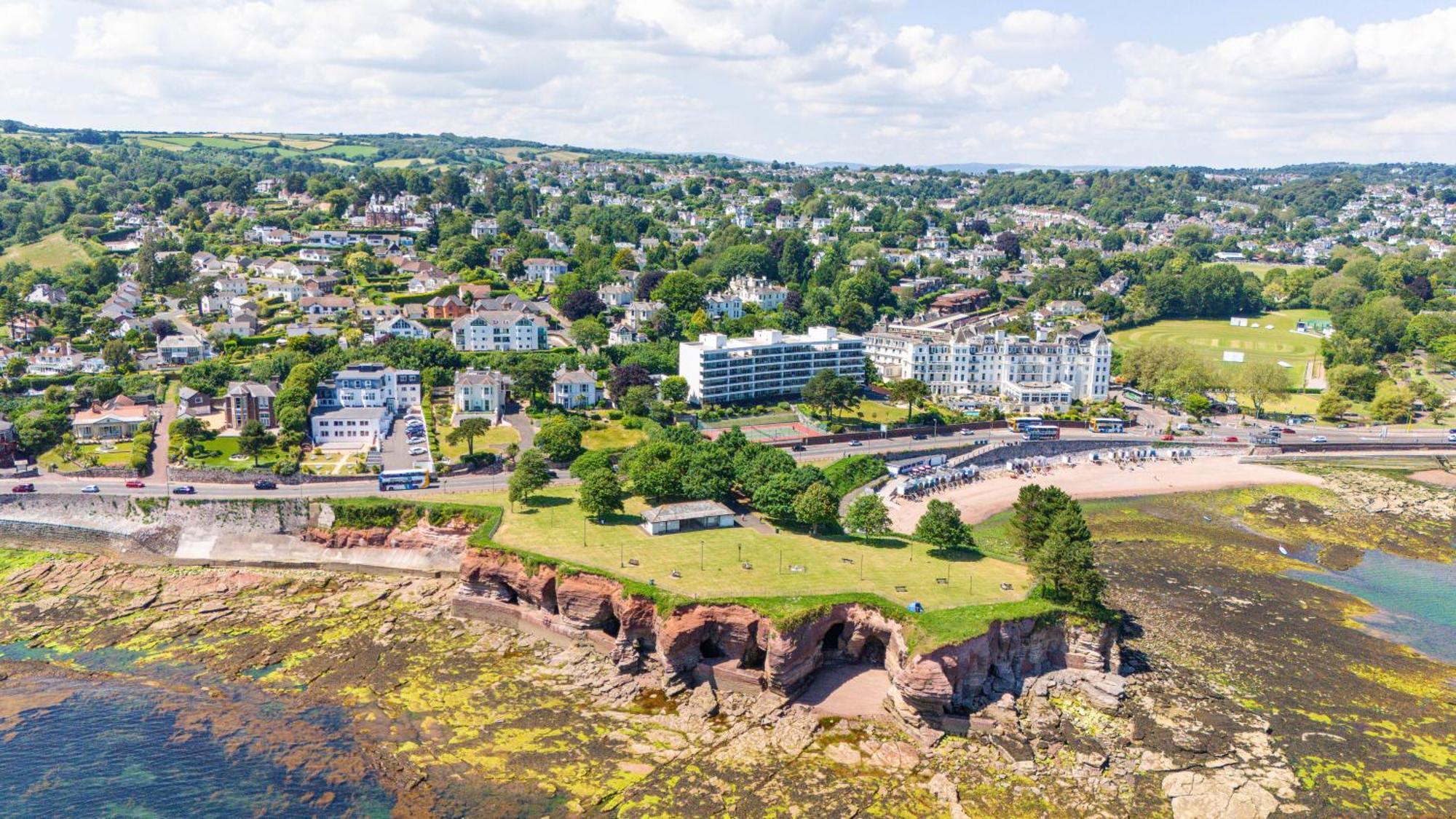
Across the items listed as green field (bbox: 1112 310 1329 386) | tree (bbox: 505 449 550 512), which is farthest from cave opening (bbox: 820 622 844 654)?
green field (bbox: 1112 310 1329 386)

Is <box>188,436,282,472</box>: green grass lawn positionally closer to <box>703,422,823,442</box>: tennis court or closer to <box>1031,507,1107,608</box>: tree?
<box>703,422,823,442</box>: tennis court

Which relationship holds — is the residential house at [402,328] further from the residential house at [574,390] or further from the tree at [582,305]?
the residential house at [574,390]

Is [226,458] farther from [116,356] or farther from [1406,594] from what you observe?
[1406,594]

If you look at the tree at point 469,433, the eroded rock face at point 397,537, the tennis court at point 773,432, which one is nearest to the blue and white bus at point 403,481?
the eroded rock face at point 397,537

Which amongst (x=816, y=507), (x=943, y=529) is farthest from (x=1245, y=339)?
(x=816, y=507)

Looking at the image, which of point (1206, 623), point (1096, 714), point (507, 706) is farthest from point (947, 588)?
point (507, 706)

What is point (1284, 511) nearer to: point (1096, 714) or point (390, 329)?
point (1096, 714)

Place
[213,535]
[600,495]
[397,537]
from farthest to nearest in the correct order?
[213,535]
[397,537]
[600,495]
